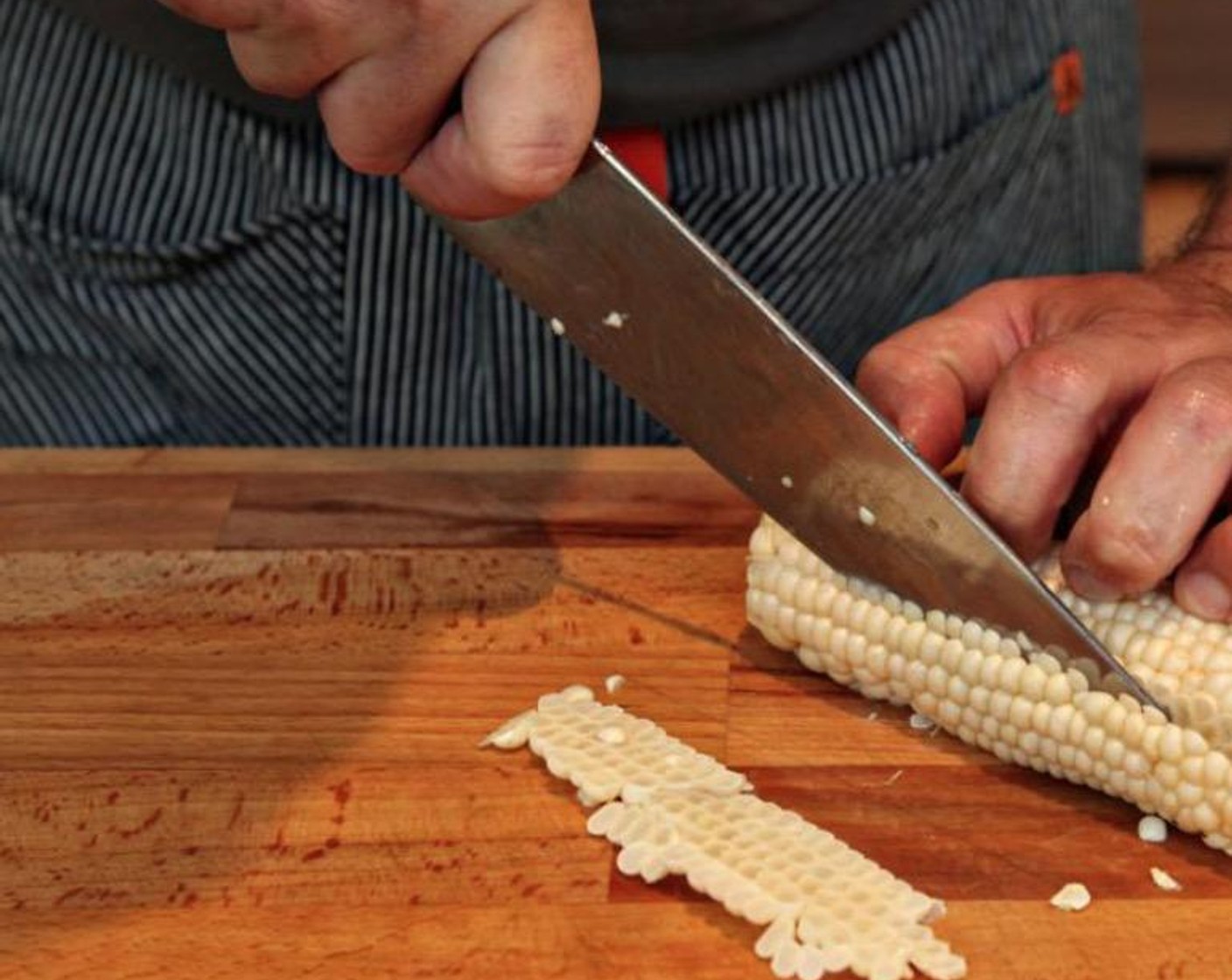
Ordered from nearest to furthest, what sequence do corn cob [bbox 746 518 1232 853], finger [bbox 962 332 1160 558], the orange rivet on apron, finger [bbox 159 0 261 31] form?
finger [bbox 159 0 261 31] → corn cob [bbox 746 518 1232 853] → finger [bbox 962 332 1160 558] → the orange rivet on apron

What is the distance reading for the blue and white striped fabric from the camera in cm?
194

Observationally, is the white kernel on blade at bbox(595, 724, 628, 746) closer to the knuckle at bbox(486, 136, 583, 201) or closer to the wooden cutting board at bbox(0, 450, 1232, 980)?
the wooden cutting board at bbox(0, 450, 1232, 980)

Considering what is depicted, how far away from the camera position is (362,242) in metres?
1.95

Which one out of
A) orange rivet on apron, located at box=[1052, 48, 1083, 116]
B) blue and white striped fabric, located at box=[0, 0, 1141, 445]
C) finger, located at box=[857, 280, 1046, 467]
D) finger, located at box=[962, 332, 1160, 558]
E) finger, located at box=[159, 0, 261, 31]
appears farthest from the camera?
orange rivet on apron, located at box=[1052, 48, 1083, 116]

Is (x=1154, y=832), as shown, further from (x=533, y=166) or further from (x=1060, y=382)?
(x=533, y=166)

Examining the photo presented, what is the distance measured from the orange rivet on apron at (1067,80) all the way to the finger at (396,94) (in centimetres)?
93

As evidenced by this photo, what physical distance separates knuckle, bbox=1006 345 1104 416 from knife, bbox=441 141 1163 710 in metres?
0.10

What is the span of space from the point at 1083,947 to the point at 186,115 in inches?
43.6

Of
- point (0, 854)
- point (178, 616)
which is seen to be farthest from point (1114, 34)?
point (0, 854)

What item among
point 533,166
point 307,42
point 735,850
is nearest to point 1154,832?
point 735,850

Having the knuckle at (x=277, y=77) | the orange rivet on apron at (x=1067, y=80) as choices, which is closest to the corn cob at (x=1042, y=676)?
the knuckle at (x=277, y=77)

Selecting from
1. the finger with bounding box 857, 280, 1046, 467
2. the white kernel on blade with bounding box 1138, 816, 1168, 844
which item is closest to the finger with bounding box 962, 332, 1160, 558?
the finger with bounding box 857, 280, 1046, 467

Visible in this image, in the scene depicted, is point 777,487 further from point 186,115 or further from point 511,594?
point 186,115

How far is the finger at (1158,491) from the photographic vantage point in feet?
4.79
